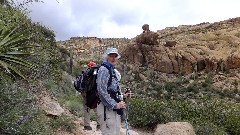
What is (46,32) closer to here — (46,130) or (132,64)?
(46,130)

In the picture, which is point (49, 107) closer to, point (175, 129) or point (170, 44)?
point (175, 129)

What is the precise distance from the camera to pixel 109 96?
483 cm

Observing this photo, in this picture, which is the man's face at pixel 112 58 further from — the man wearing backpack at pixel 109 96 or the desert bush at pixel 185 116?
the desert bush at pixel 185 116

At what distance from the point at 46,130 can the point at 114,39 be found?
65.1 m

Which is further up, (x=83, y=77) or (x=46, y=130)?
(x=83, y=77)

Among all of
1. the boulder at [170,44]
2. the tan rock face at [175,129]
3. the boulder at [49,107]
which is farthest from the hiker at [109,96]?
the boulder at [170,44]

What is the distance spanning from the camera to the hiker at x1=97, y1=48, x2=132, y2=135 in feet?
15.9

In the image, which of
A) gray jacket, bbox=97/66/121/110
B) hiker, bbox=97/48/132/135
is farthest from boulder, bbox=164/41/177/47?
gray jacket, bbox=97/66/121/110

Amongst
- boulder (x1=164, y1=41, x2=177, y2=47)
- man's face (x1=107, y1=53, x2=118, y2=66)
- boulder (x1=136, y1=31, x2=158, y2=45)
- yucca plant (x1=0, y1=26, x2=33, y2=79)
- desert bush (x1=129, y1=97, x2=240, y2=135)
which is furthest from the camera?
boulder (x1=164, y1=41, x2=177, y2=47)

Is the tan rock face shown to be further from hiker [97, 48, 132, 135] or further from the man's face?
the man's face

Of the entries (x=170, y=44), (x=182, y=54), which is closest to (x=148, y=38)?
(x=170, y=44)

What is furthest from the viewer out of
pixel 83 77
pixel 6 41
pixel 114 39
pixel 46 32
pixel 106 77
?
pixel 114 39

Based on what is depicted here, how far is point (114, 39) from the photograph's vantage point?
70.9 metres

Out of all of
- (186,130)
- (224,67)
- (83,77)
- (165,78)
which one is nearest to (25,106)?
(83,77)
